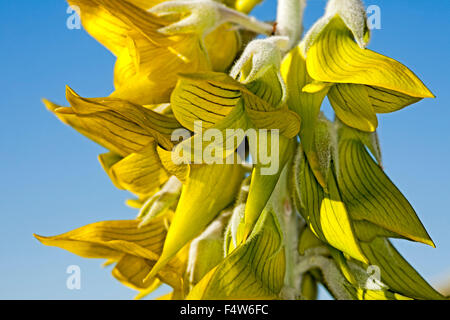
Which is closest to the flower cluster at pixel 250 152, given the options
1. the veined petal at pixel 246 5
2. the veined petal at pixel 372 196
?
the veined petal at pixel 372 196

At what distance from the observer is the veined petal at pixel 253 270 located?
149cm

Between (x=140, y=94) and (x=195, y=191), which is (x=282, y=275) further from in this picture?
(x=140, y=94)

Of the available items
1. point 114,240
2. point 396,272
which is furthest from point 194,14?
point 396,272

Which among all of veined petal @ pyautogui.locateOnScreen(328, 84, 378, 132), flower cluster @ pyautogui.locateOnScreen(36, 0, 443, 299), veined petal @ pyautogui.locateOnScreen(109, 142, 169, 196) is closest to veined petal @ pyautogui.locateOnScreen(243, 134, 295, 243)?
flower cluster @ pyautogui.locateOnScreen(36, 0, 443, 299)

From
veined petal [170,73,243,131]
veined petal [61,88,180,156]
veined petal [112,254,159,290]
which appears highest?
veined petal [61,88,180,156]

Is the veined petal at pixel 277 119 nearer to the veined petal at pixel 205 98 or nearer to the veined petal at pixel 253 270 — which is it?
the veined petal at pixel 205 98

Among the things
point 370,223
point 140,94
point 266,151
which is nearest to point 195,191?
point 266,151

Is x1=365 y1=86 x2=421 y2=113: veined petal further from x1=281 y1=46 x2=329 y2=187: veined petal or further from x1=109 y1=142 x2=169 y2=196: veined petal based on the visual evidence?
x1=109 y1=142 x2=169 y2=196: veined petal

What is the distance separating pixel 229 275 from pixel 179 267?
1.04 ft

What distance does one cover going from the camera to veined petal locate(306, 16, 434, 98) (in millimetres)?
1394

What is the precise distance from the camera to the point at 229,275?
150cm

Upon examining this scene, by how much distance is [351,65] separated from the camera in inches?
58.3

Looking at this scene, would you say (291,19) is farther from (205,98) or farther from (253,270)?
(253,270)

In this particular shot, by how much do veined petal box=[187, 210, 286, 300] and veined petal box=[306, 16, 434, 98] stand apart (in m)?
0.42
